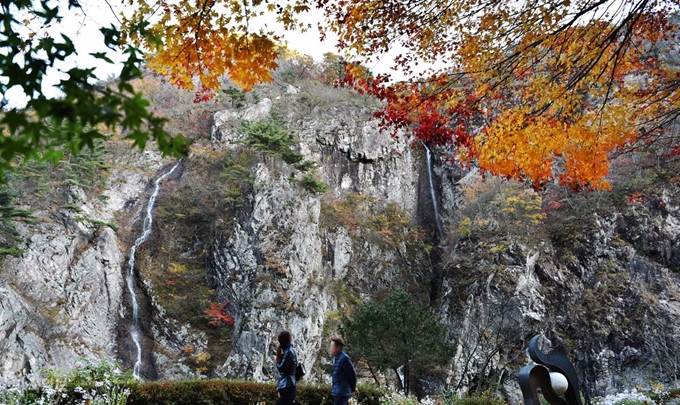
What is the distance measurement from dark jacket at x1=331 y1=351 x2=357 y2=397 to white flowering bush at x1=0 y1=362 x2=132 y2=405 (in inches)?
134

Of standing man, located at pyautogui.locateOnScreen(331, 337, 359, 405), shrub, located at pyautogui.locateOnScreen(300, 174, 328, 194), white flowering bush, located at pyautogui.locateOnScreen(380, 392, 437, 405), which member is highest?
shrub, located at pyautogui.locateOnScreen(300, 174, 328, 194)

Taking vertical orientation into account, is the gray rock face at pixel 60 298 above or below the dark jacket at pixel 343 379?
above

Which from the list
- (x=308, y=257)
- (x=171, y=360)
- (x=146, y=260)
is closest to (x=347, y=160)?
(x=308, y=257)

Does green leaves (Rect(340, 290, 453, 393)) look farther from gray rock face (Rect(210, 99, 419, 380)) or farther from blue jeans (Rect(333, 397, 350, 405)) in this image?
blue jeans (Rect(333, 397, 350, 405))

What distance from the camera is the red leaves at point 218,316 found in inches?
669

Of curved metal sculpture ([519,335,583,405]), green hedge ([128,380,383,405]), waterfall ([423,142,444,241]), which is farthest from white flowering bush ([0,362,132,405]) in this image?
waterfall ([423,142,444,241])

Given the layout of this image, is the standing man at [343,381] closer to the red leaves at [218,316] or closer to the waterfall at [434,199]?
the red leaves at [218,316]

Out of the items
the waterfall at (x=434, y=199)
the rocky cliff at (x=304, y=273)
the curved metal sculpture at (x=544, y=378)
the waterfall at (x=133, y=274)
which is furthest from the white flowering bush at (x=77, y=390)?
the waterfall at (x=434, y=199)

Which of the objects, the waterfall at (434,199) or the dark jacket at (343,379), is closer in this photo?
the dark jacket at (343,379)

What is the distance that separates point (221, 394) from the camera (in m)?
8.38

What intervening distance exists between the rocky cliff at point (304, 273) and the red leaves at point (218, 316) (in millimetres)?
248

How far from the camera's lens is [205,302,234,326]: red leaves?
17.0 metres

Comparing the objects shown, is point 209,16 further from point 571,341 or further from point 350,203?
point 350,203

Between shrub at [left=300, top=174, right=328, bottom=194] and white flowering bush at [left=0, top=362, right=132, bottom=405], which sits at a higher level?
shrub at [left=300, top=174, right=328, bottom=194]
